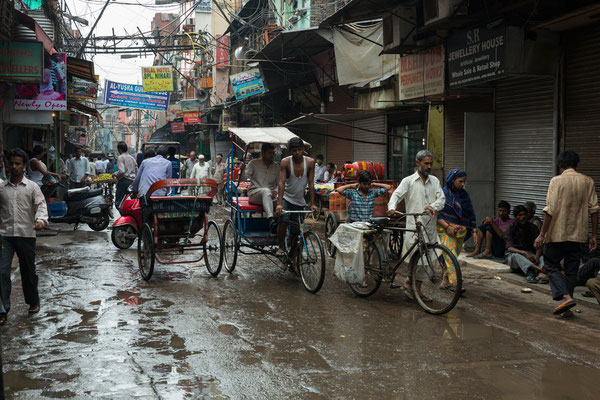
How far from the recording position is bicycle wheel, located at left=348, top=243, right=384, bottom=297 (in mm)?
7064

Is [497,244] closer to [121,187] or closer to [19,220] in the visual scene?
[19,220]

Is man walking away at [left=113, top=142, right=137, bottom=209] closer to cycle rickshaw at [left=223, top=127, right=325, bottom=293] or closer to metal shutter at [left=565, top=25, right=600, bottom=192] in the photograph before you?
cycle rickshaw at [left=223, top=127, right=325, bottom=293]

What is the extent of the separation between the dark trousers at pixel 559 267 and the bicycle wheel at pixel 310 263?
103 inches

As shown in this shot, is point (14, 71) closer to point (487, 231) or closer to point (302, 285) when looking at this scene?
point (302, 285)

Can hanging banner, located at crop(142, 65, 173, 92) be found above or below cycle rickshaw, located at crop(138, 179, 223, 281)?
above

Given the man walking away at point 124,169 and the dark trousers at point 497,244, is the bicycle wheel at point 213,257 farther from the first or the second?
the man walking away at point 124,169

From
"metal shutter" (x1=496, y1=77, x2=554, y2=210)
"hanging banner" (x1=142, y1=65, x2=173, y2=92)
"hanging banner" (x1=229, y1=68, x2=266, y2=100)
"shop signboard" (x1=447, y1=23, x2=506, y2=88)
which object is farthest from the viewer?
"hanging banner" (x1=142, y1=65, x2=173, y2=92)

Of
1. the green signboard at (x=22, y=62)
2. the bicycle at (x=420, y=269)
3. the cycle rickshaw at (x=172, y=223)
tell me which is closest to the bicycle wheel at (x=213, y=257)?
the cycle rickshaw at (x=172, y=223)

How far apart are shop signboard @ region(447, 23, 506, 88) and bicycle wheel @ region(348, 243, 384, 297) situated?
14.2 ft

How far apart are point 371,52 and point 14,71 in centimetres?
872

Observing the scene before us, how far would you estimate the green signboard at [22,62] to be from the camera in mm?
12492

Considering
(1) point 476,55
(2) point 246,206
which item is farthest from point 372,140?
(2) point 246,206

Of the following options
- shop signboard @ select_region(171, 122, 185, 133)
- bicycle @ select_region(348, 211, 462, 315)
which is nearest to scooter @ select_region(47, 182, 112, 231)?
bicycle @ select_region(348, 211, 462, 315)

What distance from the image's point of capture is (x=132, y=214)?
10883 mm
